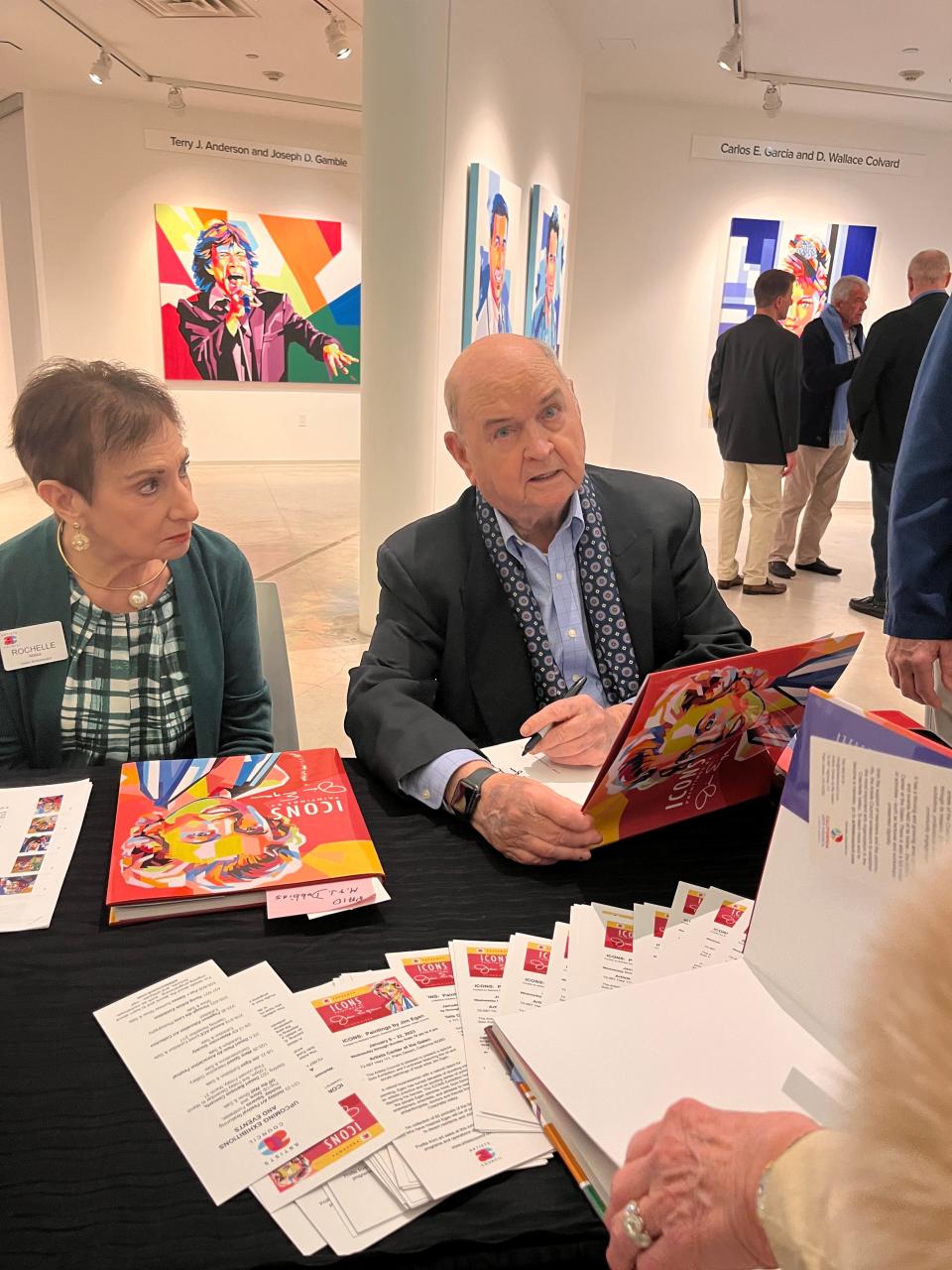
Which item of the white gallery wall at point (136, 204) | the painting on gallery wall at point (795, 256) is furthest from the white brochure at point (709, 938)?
the white gallery wall at point (136, 204)

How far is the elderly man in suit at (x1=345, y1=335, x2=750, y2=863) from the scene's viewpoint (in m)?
1.70

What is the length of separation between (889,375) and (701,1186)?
5.34 meters

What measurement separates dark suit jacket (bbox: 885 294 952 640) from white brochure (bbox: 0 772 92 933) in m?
1.40

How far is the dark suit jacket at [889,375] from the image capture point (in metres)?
4.95

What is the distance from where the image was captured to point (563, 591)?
5.81ft

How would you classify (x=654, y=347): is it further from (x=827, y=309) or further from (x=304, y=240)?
(x=304, y=240)

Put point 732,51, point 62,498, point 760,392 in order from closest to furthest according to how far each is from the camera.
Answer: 1. point 62,498
2. point 760,392
3. point 732,51

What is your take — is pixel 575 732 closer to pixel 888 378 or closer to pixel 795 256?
pixel 888 378

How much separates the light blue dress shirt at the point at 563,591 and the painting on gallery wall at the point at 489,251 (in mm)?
2728

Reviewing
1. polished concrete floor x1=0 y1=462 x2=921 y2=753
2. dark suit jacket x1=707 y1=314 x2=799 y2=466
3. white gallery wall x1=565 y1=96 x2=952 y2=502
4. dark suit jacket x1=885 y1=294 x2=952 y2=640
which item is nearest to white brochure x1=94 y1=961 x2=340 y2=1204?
dark suit jacket x1=885 y1=294 x2=952 y2=640

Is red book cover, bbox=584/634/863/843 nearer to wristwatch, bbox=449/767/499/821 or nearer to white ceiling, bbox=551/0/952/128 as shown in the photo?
wristwatch, bbox=449/767/499/821

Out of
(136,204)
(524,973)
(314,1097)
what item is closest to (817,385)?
(524,973)

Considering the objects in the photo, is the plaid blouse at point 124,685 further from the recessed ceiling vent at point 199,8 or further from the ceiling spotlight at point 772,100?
the ceiling spotlight at point 772,100

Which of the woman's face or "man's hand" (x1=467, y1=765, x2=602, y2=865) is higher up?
the woman's face
